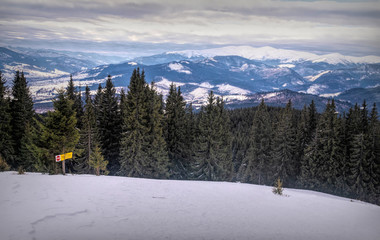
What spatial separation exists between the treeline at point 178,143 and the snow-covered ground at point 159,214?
16222 mm

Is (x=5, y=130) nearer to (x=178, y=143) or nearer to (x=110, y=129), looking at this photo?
(x=110, y=129)

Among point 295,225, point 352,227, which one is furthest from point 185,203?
point 352,227

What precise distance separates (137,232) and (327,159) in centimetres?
4181

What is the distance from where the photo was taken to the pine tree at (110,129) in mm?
37312

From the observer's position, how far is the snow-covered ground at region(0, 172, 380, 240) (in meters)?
7.96

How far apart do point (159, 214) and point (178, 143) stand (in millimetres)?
28584

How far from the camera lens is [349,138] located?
4228cm

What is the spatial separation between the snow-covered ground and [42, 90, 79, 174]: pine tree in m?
6.60

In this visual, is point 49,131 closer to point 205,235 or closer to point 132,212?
point 132,212

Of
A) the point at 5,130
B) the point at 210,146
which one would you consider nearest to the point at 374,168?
the point at 210,146

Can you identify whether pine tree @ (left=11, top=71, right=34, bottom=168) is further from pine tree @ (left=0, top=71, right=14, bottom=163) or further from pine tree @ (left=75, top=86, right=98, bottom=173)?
pine tree @ (left=75, top=86, right=98, bottom=173)

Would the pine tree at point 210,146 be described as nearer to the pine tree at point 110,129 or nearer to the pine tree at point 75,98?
the pine tree at point 110,129

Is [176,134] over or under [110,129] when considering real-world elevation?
under

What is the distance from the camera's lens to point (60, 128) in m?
20.0
